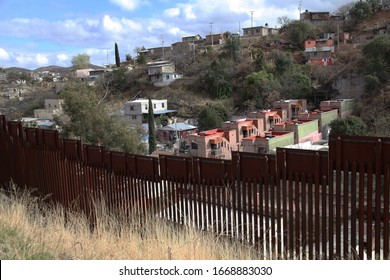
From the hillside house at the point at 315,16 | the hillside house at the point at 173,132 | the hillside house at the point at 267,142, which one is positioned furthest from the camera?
the hillside house at the point at 315,16

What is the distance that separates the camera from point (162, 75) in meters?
53.5

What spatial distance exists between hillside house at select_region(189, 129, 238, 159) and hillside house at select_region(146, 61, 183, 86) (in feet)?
92.9

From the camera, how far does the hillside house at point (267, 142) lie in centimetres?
2231

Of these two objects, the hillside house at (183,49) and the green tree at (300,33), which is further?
the hillside house at (183,49)

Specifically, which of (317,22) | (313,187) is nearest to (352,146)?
(313,187)

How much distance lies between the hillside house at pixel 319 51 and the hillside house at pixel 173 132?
19.6 meters

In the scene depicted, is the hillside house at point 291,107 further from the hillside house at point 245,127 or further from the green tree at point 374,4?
the green tree at point 374,4

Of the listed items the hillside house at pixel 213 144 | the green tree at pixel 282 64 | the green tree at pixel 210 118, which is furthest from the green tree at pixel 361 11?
the hillside house at pixel 213 144

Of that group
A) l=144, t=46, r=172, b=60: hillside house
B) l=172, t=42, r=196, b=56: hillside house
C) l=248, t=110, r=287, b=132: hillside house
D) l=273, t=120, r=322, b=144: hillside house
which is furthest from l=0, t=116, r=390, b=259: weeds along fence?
l=144, t=46, r=172, b=60: hillside house

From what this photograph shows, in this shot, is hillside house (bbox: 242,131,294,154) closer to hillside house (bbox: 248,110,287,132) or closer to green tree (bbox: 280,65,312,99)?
hillside house (bbox: 248,110,287,132)

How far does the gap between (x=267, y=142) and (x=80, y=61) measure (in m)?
71.0

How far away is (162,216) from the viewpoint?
17.1 ft

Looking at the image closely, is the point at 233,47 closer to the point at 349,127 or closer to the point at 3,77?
the point at 349,127

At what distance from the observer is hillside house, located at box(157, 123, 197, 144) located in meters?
32.9
